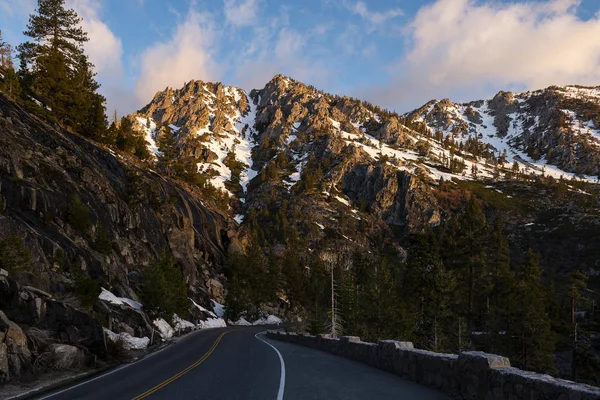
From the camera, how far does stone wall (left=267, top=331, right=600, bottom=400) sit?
5969 mm

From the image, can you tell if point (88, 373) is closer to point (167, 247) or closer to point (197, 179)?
point (167, 247)

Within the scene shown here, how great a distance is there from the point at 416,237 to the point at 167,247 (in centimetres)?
3860

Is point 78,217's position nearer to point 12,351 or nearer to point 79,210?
→ point 79,210

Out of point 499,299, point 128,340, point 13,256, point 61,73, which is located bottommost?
point 128,340

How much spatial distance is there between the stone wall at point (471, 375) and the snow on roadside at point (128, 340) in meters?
13.0

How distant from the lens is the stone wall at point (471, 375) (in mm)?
5969

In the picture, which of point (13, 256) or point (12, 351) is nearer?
point (12, 351)

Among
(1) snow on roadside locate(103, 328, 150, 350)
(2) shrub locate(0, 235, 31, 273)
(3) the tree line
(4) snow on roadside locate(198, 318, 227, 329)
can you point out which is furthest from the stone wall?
(4) snow on roadside locate(198, 318, 227, 329)

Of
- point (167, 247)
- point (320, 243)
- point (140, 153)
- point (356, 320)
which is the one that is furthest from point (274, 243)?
point (356, 320)

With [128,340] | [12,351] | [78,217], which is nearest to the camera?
[12,351]

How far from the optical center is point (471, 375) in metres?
8.62

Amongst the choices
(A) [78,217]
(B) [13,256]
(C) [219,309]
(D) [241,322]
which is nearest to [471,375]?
(B) [13,256]

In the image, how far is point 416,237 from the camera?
4888cm

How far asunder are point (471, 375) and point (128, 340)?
19.6 meters
